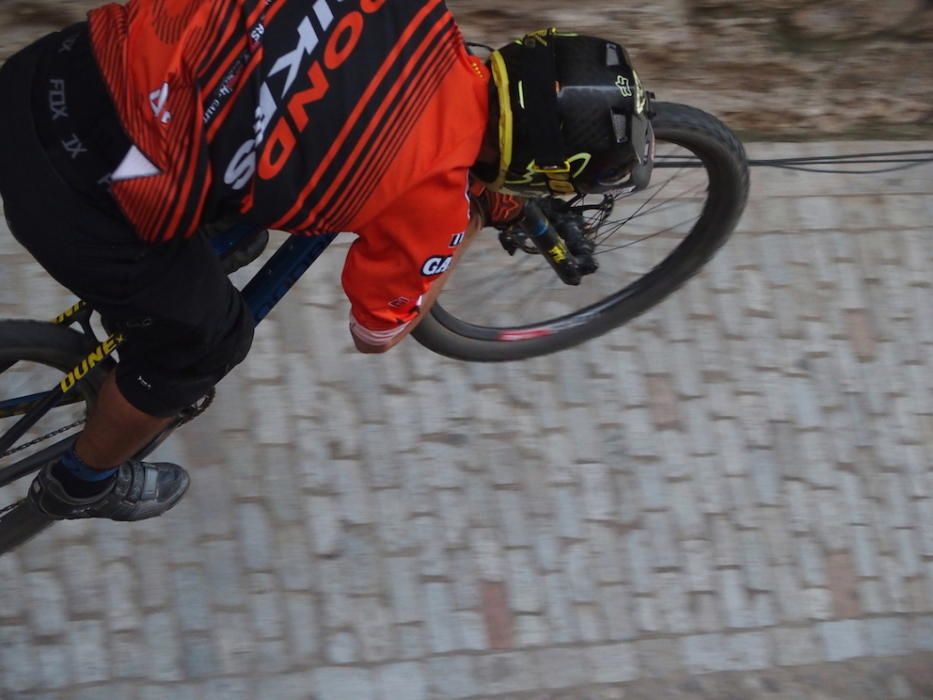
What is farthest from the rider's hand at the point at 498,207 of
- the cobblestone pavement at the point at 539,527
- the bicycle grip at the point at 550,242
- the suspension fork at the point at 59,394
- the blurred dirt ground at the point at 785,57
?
the blurred dirt ground at the point at 785,57

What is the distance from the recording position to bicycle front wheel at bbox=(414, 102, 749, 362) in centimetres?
340

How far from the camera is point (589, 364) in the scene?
3.92m

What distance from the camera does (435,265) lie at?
2264 mm

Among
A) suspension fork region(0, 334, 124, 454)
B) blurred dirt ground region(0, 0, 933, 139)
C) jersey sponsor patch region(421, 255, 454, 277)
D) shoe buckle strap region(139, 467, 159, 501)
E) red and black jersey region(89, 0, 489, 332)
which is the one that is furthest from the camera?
blurred dirt ground region(0, 0, 933, 139)

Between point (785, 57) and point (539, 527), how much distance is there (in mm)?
2494

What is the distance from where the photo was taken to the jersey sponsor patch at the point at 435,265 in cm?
224

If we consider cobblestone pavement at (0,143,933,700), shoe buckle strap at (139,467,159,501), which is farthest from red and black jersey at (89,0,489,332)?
cobblestone pavement at (0,143,933,700)

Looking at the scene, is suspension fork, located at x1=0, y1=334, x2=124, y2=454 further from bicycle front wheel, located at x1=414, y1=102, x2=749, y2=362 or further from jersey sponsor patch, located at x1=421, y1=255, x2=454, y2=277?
bicycle front wheel, located at x1=414, y1=102, x2=749, y2=362

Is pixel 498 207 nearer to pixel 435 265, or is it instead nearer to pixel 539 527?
pixel 435 265

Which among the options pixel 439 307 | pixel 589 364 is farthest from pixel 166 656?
pixel 589 364

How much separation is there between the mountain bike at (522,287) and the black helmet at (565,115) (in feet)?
0.99

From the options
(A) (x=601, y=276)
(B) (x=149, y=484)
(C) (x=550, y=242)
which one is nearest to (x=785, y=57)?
(A) (x=601, y=276)

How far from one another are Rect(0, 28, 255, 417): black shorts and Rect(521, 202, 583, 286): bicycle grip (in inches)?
33.3

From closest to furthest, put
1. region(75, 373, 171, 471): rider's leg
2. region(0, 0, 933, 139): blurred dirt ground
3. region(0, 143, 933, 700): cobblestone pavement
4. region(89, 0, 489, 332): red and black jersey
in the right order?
region(89, 0, 489, 332): red and black jersey
region(75, 373, 171, 471): rider's leg
region(0, 143, 933, 700): cobblestone pavement
region(0, 0, 933, 139): blurred dirt ground
